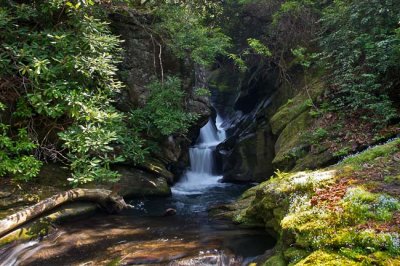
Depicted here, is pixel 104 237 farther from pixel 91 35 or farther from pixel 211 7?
pixel 211 7

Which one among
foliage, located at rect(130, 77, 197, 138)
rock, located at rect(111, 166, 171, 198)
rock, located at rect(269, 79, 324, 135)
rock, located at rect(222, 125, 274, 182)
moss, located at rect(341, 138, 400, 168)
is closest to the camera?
moss, located at rect(341, 138, 400, 168)

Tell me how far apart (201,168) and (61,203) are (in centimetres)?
1048

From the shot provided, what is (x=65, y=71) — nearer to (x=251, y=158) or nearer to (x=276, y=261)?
(x=276, y=261)

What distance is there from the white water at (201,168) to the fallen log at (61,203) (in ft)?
16.5

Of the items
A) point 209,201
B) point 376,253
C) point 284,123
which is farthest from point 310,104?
point 376,253

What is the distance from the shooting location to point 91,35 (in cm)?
907

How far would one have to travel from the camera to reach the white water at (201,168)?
53.6 feet

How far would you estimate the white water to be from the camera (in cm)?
1634

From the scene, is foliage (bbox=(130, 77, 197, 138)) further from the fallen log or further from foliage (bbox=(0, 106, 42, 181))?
foliage (bbox=(0, 106, 42, 181))

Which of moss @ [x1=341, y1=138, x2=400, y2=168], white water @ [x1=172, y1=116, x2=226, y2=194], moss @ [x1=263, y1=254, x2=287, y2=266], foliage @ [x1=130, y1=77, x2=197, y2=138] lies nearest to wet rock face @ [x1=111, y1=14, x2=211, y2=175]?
foliage @ [x1=130, y1=77, x2=197, y2=138]

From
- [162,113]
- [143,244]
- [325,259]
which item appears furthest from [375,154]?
[162,113]

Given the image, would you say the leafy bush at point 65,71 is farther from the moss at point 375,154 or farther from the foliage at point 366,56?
the foliage at point 366,56

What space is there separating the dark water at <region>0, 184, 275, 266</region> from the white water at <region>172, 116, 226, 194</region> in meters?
6.07

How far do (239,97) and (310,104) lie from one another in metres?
10.4
